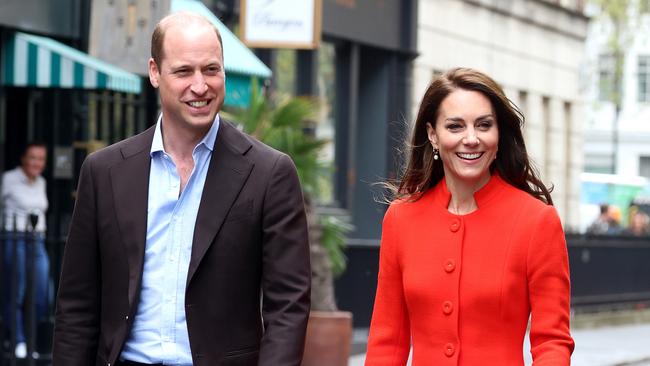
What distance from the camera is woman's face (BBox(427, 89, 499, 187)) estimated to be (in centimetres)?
508

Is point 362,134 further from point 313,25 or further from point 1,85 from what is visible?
point 1,85

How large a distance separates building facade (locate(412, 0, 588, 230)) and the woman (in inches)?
791

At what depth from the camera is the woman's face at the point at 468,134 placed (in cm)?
508

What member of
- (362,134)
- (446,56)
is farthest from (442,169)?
(446,56)

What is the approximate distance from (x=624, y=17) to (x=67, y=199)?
102ft

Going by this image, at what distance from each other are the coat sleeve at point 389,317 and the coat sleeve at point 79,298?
34.2 inches

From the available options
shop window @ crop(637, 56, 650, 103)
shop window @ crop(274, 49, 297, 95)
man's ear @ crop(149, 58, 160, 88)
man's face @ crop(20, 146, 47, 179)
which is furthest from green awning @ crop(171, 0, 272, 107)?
shop window @ crop(637, 56, 650, 103)

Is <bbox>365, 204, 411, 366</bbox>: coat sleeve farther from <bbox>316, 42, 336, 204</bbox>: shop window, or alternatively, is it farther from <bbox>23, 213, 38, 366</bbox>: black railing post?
<bbox>316, 42, 336, 204</bbox>: shop window

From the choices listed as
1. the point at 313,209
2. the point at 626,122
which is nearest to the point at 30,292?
the point at 313,209

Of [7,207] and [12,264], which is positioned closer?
[12,264]

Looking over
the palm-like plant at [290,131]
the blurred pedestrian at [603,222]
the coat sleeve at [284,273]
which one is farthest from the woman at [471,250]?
the blurred pedestrian at [603,222]

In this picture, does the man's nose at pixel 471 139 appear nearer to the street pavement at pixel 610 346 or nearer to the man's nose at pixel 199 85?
the man's nose at pixel 199 85

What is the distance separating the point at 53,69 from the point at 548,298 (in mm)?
9401

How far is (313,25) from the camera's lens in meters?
15.9
